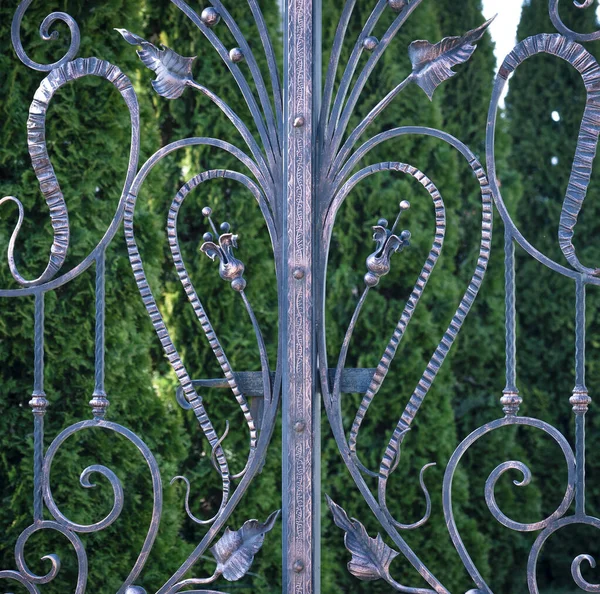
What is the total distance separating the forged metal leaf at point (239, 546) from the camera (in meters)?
2.03

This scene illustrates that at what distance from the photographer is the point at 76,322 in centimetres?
326

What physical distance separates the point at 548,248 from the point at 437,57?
343 cm

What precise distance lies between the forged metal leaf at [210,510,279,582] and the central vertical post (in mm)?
58

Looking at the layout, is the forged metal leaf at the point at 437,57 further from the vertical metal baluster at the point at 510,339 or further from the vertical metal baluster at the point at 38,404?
the vertical metal baluster at the point at 38,404

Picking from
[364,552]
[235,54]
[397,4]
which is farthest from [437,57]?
[364,552]

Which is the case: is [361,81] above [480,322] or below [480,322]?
above

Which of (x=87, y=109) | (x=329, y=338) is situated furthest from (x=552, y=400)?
(x=87, y=109)

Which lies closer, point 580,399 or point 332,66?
point 580,399

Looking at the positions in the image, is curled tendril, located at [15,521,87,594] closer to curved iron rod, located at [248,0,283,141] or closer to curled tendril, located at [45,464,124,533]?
curled tendril, located at [45,464,124,533]

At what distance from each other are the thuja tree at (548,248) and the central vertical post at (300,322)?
10.8ft

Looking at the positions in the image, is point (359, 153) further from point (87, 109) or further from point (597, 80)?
point (87, 109)

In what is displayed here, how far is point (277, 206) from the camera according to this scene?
211 centimetres

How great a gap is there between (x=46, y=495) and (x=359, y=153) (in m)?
1.01

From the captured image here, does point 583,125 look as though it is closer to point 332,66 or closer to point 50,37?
point 332,66
